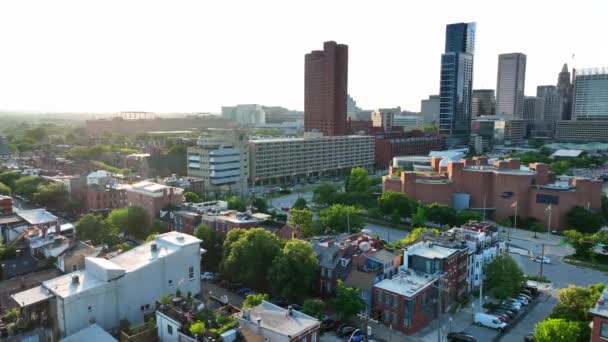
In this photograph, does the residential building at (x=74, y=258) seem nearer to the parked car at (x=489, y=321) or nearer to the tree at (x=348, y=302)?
the tree at (x=348, y=302)

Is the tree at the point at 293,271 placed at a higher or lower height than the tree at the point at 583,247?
higher

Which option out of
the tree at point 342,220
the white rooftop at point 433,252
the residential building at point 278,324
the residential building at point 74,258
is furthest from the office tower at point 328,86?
the residential building at point 278,324

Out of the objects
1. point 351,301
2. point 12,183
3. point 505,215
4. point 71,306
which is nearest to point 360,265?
point 351,301

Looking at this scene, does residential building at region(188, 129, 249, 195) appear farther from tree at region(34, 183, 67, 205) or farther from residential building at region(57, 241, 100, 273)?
residential building at region(57, 241, 100, 273)

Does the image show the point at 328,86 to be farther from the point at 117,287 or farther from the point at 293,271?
the point at 117,287

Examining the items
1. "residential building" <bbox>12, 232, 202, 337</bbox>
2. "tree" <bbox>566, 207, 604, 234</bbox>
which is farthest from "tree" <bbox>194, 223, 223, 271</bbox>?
"tree" <bbox>566, 207, 604, 234</bbox>

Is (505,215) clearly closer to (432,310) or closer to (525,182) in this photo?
(525,182)
